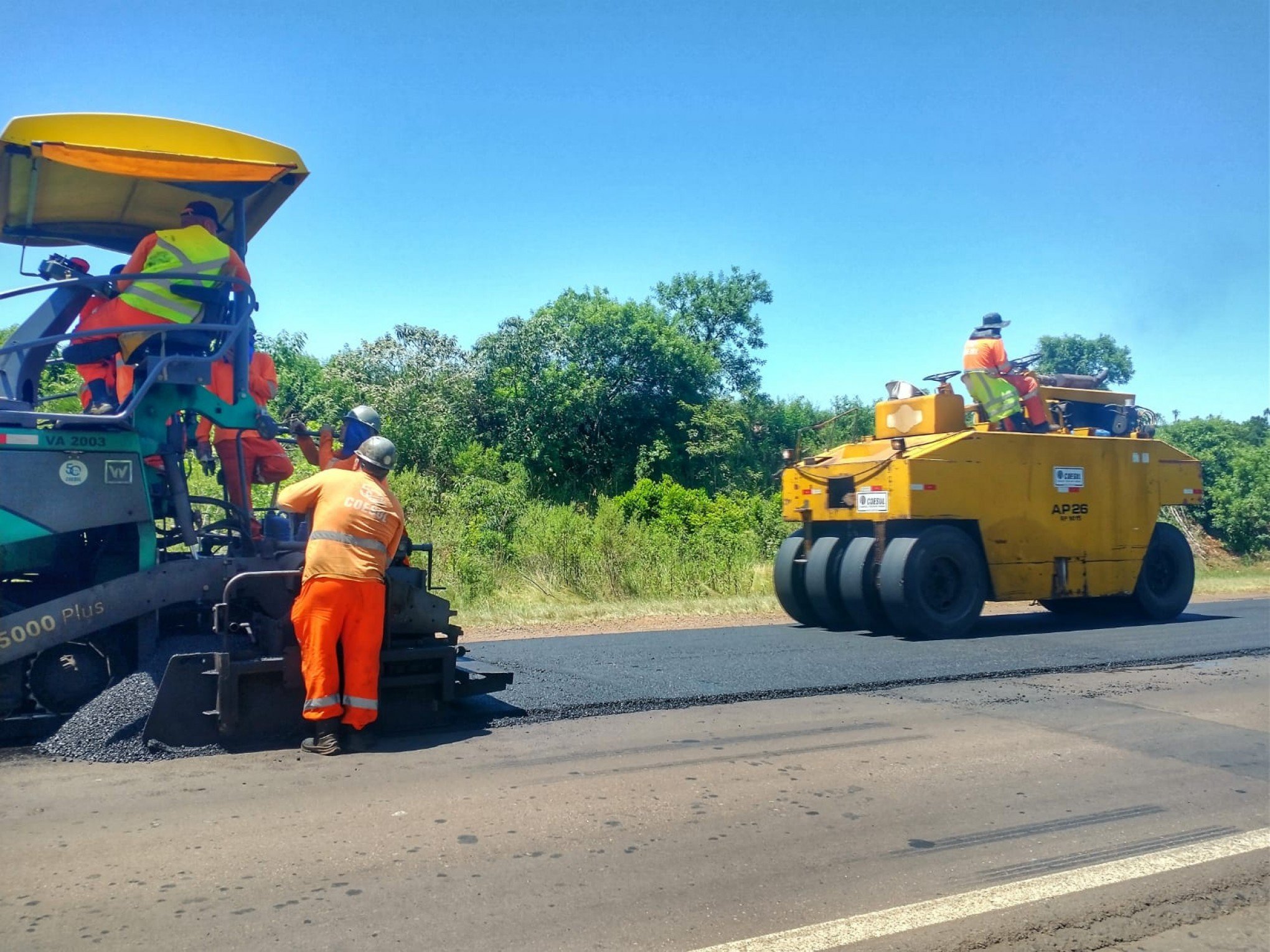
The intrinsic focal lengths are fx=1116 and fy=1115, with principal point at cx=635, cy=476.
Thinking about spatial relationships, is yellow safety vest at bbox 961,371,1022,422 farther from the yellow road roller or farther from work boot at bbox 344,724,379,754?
work boot at bbox 344,724,379,754

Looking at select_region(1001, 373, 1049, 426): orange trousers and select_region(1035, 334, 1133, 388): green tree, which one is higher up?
select_region(1035, 334, 1133, 388): green tree

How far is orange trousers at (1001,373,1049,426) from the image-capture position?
12.0 metres

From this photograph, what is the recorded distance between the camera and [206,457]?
652cm

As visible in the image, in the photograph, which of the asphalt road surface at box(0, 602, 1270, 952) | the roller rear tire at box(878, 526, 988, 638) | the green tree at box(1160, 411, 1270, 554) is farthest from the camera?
the green tree at box(1160, 411, 1270, 554)

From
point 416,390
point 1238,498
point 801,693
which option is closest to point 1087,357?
point 1238,498

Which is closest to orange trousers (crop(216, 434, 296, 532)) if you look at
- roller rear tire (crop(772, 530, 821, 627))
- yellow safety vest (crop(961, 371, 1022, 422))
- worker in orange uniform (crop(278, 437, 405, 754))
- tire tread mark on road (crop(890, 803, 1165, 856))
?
worker in orange uniform (crop(278, 437, 405, 754))

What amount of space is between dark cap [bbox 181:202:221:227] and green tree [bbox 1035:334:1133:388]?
38977 mm

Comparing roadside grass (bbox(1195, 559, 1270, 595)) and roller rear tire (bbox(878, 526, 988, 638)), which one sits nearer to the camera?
roller rear tire (bbox(878, 526, 988, 638))

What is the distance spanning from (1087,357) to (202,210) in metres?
40.9

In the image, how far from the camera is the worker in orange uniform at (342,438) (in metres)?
6.45

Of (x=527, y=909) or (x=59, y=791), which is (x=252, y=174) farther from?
(x=527, y=909)

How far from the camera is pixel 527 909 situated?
3668mm

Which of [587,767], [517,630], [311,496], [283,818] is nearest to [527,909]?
[283,818]

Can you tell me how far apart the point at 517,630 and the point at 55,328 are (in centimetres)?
569
